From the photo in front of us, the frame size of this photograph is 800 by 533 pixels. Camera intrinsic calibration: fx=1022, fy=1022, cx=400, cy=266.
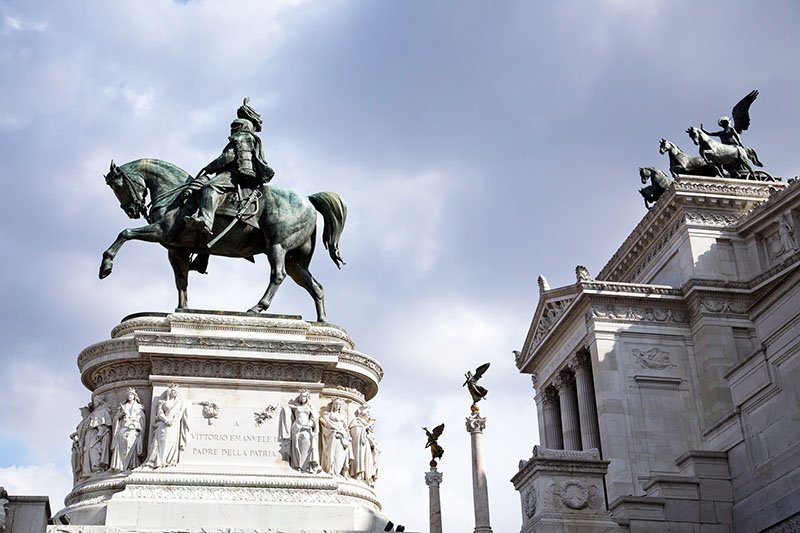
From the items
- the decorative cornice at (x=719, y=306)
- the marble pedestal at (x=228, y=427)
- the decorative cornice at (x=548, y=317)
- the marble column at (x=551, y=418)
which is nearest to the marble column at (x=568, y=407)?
the marble column at (x=551, y=418)

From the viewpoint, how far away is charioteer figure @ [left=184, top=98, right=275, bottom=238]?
1977 centimetres

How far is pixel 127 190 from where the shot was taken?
20.3 meters

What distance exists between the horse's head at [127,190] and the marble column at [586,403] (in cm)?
2929

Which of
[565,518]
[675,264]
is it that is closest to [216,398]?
[565,518]

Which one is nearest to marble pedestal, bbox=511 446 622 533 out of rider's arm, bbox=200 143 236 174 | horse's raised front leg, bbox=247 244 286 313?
horse's raised front leg, bbox=247 244 286 313

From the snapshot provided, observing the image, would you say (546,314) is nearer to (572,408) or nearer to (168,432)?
(572,408)

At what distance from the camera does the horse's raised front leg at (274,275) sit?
19750 mm

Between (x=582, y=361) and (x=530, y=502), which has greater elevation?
(x=582, y=361)

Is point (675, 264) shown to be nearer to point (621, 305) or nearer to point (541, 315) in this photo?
point (621, 305)

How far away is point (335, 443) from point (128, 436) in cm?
359

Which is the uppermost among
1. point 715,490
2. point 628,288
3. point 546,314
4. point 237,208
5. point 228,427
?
point 546,314

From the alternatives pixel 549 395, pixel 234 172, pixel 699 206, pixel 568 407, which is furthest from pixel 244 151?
pixel 549 395

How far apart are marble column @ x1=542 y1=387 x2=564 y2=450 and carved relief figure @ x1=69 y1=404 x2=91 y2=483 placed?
3649cm

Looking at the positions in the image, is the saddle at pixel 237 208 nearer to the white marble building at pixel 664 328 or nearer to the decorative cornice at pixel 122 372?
the decorative cornice at pixel 122 372
